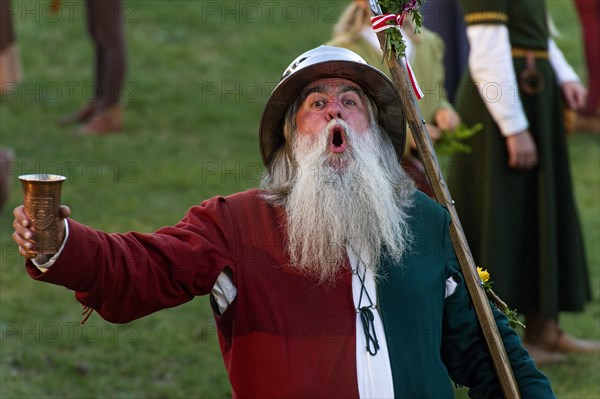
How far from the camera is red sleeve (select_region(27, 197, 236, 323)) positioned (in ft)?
11.3

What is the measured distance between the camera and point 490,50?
6.48 m

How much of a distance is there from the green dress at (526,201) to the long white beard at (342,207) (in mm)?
2629

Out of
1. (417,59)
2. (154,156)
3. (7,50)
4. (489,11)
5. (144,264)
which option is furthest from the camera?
(154,156)

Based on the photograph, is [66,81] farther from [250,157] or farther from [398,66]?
[398,66]

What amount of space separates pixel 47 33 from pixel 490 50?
8215 millimetres

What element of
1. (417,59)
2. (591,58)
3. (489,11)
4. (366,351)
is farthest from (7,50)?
(591,58)

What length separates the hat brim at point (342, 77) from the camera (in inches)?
162

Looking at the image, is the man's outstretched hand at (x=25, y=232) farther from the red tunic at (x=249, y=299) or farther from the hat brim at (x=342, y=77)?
the hat brim at (x=342, y=77)

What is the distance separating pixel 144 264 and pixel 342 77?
1025mm

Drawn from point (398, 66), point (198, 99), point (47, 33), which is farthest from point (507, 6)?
point (47, 33)

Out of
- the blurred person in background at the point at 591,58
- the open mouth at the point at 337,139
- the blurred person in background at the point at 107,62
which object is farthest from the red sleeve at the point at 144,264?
the blurred person in background at the point at 591,58

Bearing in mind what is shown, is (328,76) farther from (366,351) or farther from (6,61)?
(6,61)

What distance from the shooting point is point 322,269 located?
152 inches

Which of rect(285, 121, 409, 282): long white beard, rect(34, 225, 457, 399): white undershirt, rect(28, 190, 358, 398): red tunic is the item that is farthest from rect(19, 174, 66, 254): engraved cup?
rect(285, 121, 409, 282): long white beard
